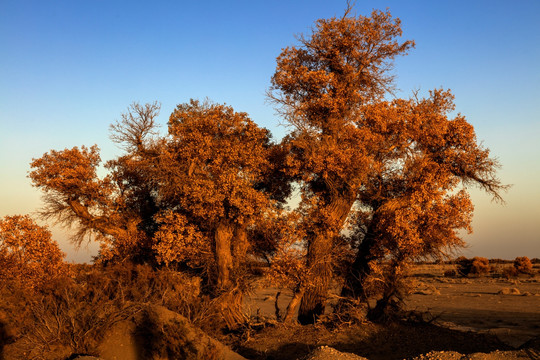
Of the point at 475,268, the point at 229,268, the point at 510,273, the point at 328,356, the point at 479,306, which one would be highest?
the point at 229,268

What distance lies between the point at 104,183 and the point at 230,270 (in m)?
8.10

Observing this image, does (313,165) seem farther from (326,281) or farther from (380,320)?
(380,320)

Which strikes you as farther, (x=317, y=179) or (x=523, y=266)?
(x=523, y=266)

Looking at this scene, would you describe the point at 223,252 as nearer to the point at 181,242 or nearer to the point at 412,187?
the point at 181,242

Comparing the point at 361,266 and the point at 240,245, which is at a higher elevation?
the point at 240,245

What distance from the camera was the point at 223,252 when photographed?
1947 cm

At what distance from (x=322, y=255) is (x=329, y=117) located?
581 cm

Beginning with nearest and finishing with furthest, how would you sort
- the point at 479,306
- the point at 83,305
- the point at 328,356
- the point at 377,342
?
the point at 328,356 → the point at 83,305 → the point at 377,342 → the point at 479,306

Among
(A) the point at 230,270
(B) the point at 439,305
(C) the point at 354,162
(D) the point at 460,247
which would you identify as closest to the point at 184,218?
(A) the point at 230,270

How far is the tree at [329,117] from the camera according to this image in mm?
17938

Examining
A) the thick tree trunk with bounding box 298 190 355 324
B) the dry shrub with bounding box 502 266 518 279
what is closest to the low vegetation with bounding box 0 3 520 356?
the thick tree trunk with bounding box 298 190 355 324

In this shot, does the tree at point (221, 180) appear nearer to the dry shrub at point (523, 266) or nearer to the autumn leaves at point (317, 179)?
the autumn leaves at point (317, 179)

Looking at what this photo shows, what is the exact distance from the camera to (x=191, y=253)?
1945 cm

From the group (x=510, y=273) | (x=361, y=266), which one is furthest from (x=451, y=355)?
(x=510, y=273)
